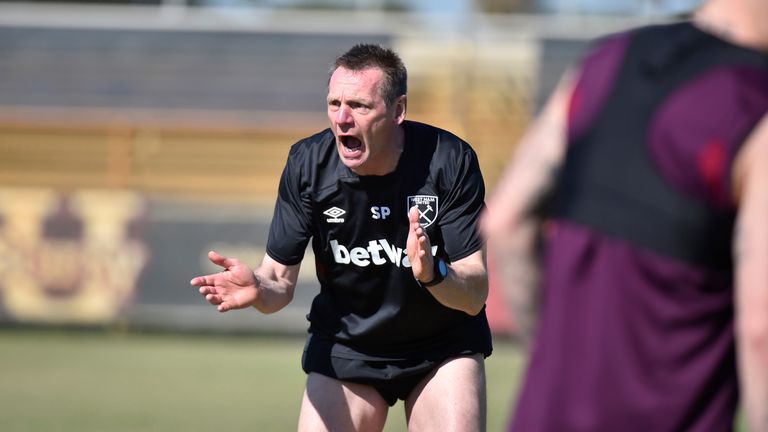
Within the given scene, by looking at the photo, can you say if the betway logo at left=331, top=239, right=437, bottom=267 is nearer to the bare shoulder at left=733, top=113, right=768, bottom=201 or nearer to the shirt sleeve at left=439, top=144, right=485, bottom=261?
the shirt sleeve at left=439, top=144, right=485, bottom=261

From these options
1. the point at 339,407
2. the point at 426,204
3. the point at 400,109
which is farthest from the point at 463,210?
the point at 339,407

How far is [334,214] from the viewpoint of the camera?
5113 mm

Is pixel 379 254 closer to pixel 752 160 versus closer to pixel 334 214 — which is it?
pixel 334 214

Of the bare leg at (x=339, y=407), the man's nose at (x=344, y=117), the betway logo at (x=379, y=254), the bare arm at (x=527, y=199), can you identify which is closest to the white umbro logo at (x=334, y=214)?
the betway logo at (x=379, y=254)

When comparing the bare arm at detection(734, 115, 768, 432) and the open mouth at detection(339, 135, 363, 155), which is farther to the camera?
the open mouth at detection(339, 135, 363, 155)

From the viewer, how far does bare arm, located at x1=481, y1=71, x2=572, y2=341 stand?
9.20ft

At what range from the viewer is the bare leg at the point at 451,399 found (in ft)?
16.1

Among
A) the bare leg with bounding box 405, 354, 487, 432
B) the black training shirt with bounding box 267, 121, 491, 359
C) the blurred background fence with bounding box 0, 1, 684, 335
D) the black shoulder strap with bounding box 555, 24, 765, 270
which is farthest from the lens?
the blurred background fence with bounding box 0, 1, 684, 335

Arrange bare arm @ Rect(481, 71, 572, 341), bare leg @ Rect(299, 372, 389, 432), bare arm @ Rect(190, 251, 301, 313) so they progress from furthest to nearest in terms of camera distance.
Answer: bare leg @ Rect(299, 372, 389, 432) → bare arm @ Rect(190, 251, 301, 313) → bare arm @ Rect(481, 71, 572, 341)

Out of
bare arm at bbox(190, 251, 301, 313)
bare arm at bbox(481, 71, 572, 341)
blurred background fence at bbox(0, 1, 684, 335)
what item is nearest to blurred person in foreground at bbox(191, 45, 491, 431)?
bare arm at bbox(190, 251, 301, 313)

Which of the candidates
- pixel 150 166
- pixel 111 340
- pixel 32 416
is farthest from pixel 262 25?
pixel 32 416

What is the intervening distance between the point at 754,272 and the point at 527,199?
1.85 ft

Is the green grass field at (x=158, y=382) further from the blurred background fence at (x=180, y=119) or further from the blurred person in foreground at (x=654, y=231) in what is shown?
the blurred person in foreground at (x=654, y=231)

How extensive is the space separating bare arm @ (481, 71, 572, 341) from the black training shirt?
219 centimetres
